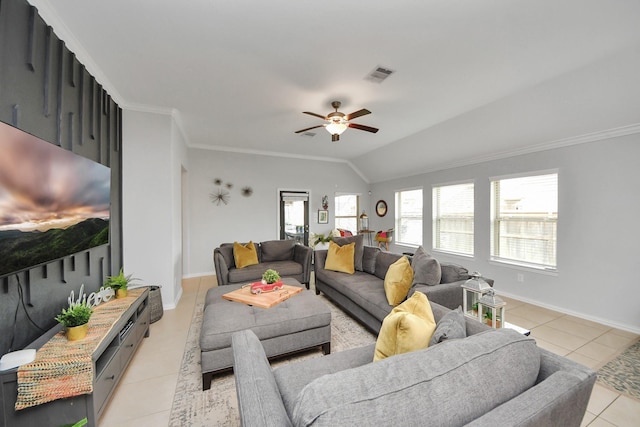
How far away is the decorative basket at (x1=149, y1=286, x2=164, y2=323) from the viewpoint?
311cm

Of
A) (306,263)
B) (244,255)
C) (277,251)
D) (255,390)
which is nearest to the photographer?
(255,390)

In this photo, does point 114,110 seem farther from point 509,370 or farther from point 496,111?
point 496,111

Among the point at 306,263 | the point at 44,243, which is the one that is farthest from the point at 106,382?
the point at 306,263

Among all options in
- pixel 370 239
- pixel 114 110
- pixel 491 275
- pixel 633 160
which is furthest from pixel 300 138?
pixel 633 160

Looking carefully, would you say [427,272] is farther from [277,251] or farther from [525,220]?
[277,251]

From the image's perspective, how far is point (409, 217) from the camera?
6418 millimetres

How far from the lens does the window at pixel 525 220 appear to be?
12.3 feet

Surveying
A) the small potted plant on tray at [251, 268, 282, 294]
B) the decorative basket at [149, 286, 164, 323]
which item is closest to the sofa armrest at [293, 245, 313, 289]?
the small potted plant on tray at [251, 268, 282, 294]

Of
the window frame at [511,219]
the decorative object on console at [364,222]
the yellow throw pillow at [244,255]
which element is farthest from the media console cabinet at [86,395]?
the decorative object on console at [364,222]

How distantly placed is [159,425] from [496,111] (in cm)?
489

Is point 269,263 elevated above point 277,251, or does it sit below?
below

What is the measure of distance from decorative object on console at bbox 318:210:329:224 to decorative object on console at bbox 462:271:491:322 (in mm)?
4789

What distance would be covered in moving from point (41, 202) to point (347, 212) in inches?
250

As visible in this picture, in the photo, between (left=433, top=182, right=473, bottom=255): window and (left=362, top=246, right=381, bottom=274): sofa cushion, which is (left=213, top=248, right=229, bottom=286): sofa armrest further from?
(left=433, top=182, right=473, bottom=255): window
